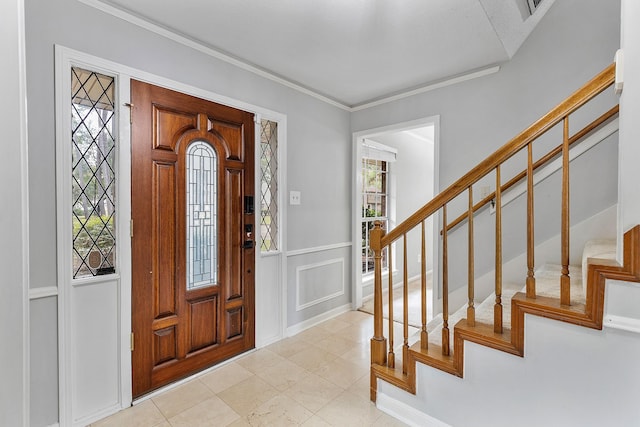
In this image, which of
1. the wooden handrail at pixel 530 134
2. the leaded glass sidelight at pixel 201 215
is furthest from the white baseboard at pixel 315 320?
the wooden handrail at pixel 530 134

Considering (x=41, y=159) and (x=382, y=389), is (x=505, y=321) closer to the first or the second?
(x=382, y=389)

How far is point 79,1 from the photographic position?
5.55ft

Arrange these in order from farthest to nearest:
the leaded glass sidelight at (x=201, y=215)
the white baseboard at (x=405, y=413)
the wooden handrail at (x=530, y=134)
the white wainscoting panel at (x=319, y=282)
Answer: the white wainscoting panel at (x=319, y=282) → the leaded glass sidelight at (x=201, y=215) → the white baseboard at (x=405, y=413) → the wooden handrail at (x=530, y=134)

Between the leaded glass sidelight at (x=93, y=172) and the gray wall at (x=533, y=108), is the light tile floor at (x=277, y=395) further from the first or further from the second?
the gray wall at (x=533, y=108)

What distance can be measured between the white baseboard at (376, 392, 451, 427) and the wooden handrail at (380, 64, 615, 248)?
1.03 m

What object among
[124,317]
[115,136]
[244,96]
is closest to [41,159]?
[115,136]

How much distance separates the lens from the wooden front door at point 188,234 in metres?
1.95

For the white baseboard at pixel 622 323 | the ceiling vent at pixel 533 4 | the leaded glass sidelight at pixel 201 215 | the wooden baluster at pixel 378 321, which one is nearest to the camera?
the white baseboard at pixel 622 323

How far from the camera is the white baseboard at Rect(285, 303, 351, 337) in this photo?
294cm

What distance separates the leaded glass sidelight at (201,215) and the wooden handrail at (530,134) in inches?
55.4

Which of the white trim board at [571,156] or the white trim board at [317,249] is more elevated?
the white trim board at [571,156]

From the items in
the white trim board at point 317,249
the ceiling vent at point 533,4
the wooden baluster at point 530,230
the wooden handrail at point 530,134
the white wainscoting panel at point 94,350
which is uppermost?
the ceiling vent at point 533,4

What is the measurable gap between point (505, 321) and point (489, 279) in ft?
3.16

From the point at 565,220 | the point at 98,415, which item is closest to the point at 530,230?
the point at 565,220
